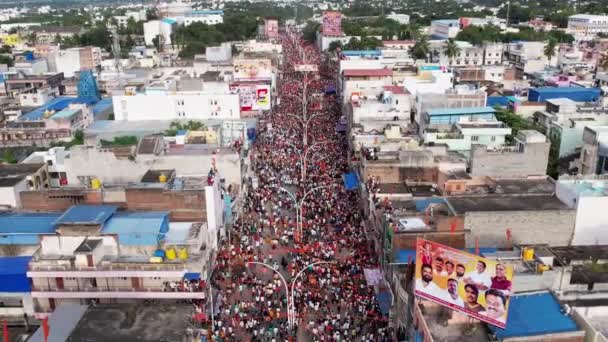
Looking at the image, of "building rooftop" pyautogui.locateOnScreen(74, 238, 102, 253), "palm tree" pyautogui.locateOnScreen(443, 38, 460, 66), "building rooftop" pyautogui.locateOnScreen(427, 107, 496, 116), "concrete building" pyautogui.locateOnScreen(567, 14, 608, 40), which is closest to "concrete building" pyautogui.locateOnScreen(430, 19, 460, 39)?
"concrete building" pyautogui.locateOnScreen(567, 14, 608, 40)

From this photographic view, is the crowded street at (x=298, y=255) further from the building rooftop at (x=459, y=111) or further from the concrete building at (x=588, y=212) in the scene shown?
the concrete building at (x=588, y=212)

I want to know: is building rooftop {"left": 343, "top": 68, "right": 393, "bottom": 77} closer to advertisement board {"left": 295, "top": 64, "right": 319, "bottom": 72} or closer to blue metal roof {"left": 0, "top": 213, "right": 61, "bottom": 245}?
advertisement board {"left": 295, "top": 64, "right": 319, "bottom": 72}

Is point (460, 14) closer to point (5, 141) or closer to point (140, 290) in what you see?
point (5, 141)

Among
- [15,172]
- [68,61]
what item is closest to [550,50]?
[15,172]

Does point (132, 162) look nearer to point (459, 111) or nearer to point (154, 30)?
point (459, 111)

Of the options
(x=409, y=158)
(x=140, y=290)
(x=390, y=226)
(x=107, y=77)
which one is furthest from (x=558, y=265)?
(x=107, y=77)

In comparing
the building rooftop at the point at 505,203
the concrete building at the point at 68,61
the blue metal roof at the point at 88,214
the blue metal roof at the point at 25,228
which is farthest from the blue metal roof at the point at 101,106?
the building rooftop at the point at 505,203
